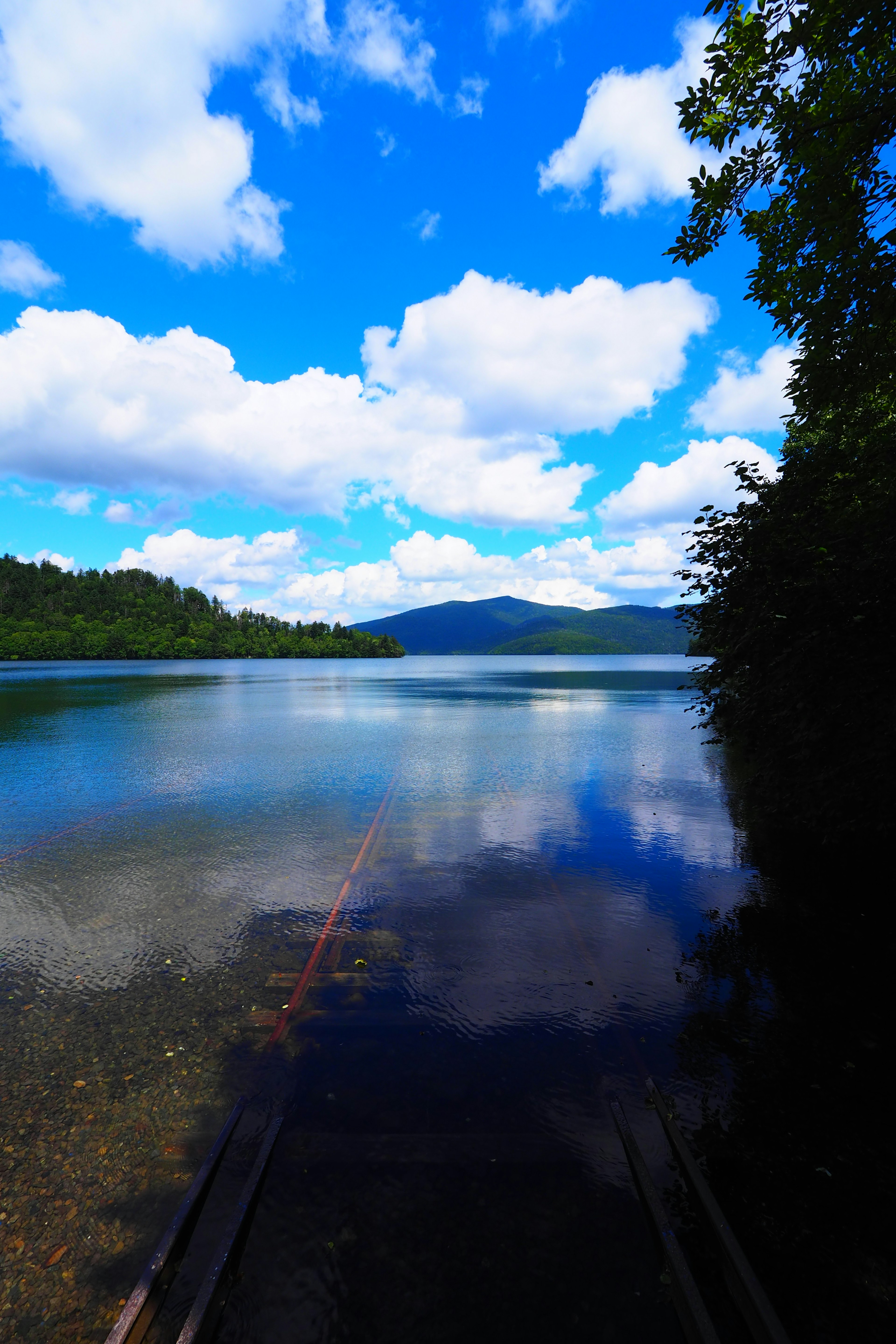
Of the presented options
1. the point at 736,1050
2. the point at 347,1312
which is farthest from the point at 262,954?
the point at 736,1050

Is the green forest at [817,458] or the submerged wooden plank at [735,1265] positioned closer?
the submerged wooden plank at [735,1265]

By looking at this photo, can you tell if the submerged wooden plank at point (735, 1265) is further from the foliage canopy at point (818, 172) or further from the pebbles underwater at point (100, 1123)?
the foliage canopy at point (818, 172)

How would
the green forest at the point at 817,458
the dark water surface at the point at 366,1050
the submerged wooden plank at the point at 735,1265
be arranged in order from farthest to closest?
the green forest at the point at 817,458, the dark water surface at the point at 366,1050, the submerged wooden plank at the point at 735,1265

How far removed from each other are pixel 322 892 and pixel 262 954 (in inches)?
81.4

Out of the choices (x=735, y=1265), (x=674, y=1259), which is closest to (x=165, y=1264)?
(x=674, y=1259)

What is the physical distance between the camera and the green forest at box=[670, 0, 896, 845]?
6.82 meters

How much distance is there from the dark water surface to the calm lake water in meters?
0.02

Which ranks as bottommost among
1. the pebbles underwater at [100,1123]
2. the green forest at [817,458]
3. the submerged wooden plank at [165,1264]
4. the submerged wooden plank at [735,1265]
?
the pebbles underwater at [100,1123]

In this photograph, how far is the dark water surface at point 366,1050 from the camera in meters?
3.64

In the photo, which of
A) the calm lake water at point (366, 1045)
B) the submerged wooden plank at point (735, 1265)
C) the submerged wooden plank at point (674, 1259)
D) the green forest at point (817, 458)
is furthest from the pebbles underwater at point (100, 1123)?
the green forest at point (817, 458)

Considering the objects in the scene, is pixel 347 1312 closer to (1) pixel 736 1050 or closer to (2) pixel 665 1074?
(2) pixel 665 1074

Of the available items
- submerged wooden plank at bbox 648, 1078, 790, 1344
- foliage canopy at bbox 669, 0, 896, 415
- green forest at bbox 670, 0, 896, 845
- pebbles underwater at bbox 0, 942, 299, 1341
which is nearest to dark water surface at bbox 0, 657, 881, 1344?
pebbles underwater at bbox 0, 942, 299, 1341

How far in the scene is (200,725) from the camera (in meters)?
32.1

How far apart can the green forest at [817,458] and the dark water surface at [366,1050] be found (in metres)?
2.82
